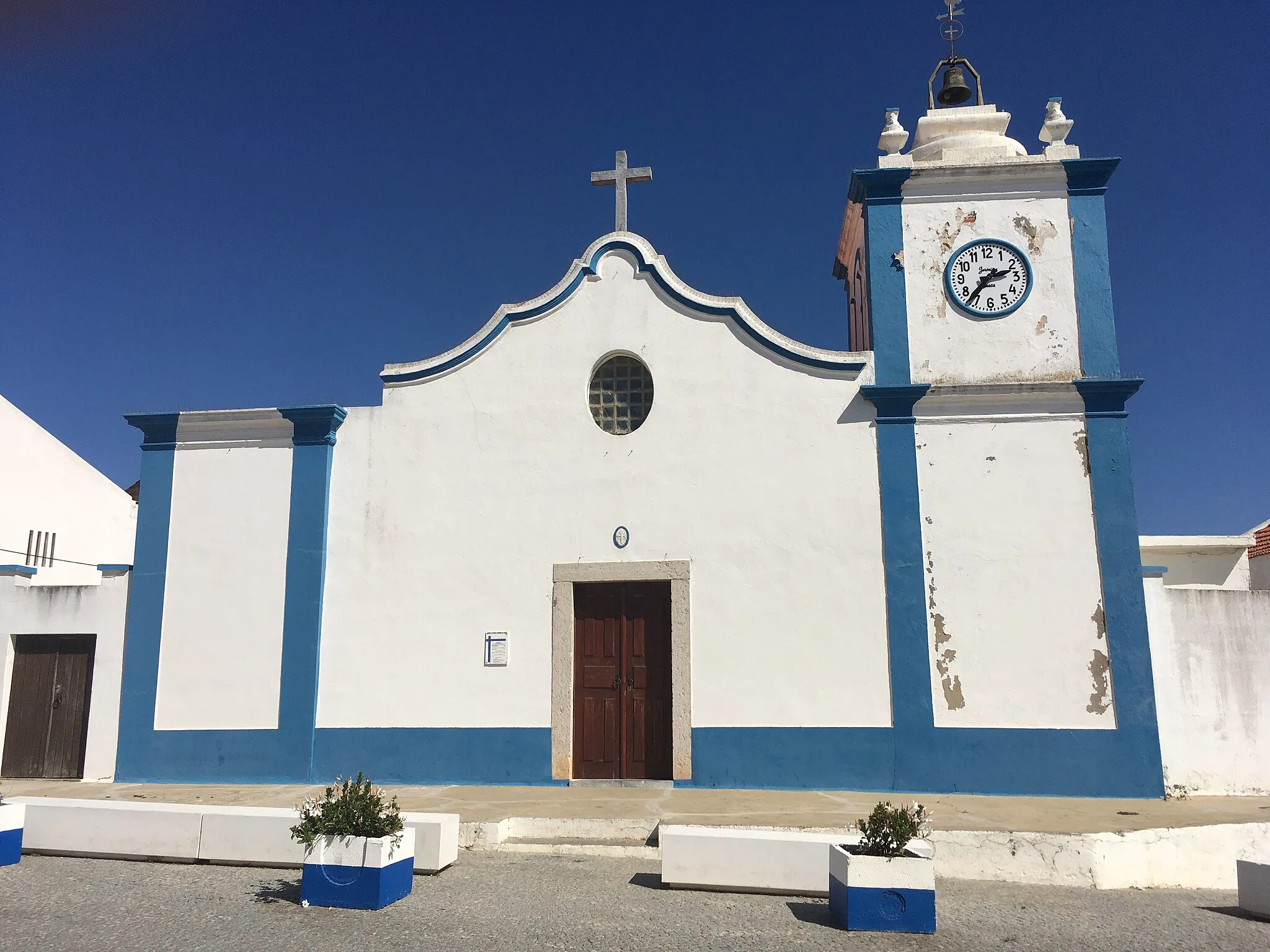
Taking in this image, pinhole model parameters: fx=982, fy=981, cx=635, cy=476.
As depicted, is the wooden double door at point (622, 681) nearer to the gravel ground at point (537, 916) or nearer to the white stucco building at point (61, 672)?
the gravel ground at point (537, 916)

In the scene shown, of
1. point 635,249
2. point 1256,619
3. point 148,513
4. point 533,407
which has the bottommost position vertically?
point 1256,619

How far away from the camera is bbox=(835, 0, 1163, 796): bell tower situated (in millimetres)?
9523

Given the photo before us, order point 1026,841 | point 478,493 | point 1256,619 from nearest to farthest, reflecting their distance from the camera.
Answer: point 1026,841 < point 1256,619 < point 478,493

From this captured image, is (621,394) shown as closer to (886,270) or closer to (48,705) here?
(886,270)

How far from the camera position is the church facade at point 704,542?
9.70m

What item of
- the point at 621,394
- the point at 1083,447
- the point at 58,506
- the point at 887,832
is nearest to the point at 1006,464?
the point at 1083,447

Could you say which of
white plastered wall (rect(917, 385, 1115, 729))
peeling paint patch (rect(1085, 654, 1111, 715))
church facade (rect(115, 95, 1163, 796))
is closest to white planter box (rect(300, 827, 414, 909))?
church facade (rect(115, 95, 1163, 796))

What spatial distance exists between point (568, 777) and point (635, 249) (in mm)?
5722

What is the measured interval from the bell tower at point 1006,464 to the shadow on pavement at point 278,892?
5.75m

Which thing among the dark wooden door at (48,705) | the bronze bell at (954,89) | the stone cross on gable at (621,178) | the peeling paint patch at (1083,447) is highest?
the bronze bell at (954,89)

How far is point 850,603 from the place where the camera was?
9.94m

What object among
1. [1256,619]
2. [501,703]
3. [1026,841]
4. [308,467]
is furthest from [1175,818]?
[308,467]

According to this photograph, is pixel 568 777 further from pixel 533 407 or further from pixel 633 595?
pixel 533 407

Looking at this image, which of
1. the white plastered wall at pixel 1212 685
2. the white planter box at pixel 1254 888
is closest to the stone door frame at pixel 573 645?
the white plastered wall at pixel 1212 685
